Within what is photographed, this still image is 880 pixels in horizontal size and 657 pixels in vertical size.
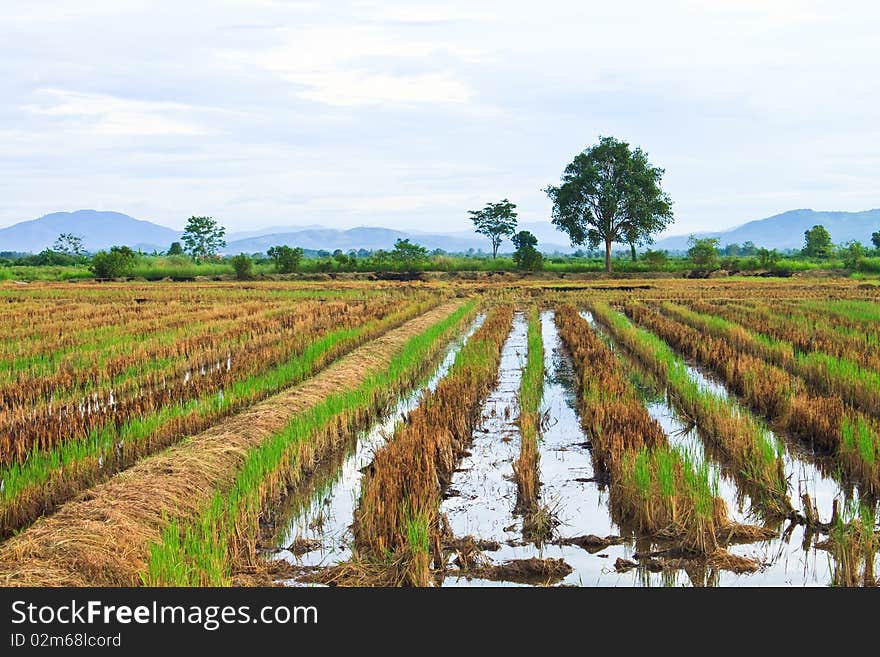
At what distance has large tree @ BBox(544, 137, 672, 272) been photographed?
44031 millimetres

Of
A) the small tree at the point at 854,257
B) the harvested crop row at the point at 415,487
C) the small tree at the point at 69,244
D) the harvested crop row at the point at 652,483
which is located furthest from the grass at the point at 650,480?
the small tree at the point at 69,244

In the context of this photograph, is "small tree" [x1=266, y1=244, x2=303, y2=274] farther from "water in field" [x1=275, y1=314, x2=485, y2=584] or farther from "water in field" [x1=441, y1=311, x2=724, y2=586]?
"water in field" [x1=275, y1=314, x2=485, y2=584]

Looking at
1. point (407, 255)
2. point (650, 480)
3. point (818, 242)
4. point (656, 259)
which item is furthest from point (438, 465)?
point (818, 242)

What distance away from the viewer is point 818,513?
4660 millimetres

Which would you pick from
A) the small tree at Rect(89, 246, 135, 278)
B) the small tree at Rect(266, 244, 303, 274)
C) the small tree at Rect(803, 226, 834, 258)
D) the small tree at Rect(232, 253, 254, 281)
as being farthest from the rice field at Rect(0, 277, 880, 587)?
the small tree at Rect(803, 226, 834, 258)

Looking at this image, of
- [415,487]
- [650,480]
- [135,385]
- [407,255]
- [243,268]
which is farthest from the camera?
[407,255]

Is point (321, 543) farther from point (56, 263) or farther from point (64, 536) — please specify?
point (56, 263)

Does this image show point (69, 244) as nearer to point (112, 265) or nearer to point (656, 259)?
point (112, 265)

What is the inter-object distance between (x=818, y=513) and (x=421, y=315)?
14.4 m

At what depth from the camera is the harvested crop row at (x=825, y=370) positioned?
7355mm

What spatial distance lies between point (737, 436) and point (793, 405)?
1.31 metres

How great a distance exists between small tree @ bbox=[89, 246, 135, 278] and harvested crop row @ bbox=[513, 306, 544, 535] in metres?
34.8

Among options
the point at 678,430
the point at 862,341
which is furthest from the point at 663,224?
the point at 678,430

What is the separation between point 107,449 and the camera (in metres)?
5.86
